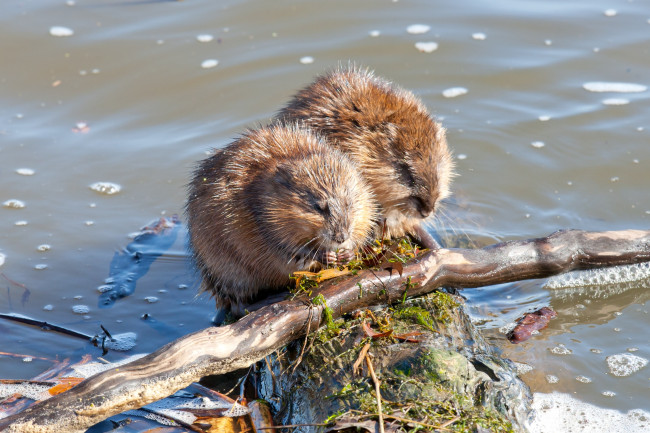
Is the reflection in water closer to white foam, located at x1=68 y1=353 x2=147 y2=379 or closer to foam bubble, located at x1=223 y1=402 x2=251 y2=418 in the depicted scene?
white foam, located at x1=68 y1=353 x2=147 y2=379

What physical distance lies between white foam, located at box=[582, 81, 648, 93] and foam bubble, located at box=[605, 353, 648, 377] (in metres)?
4.48

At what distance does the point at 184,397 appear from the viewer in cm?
452

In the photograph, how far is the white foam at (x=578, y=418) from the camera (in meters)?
4.42

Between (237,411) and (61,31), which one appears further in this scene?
(61,31)

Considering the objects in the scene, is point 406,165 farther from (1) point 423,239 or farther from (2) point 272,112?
(2) point 272,112

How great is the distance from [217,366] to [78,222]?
11.9 feet

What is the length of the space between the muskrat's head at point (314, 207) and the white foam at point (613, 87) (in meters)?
4.98

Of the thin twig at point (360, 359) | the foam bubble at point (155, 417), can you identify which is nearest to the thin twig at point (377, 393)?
the thin twig at point (360, 359)

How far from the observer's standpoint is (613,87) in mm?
8703

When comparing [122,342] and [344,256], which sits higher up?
[344,256]

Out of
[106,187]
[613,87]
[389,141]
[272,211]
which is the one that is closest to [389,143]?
[389,141]

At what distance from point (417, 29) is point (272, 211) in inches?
232

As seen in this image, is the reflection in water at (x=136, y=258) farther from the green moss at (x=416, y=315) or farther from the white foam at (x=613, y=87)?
the white foam at (x=613, y=87)

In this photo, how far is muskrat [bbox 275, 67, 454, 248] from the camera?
17.3 feet
